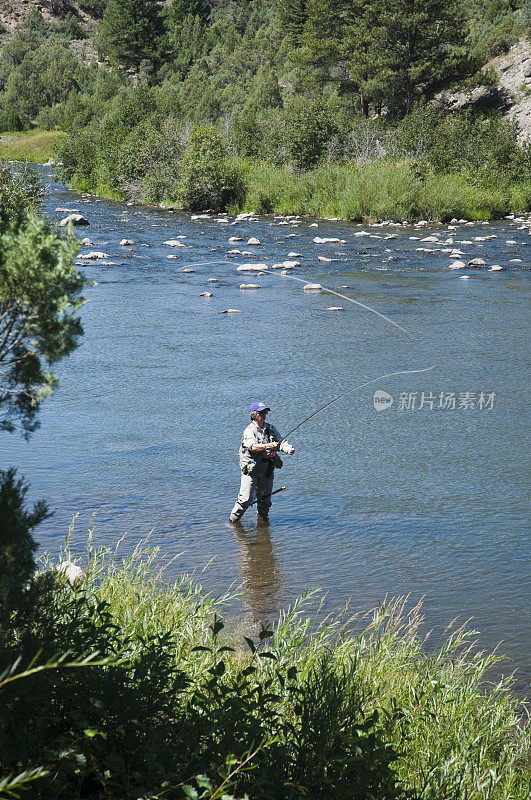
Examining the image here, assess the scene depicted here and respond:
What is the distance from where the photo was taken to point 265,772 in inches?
116

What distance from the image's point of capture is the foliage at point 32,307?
2.69 meters

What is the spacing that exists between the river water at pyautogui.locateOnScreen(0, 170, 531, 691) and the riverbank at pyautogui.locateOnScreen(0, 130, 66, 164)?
5249 centimetres

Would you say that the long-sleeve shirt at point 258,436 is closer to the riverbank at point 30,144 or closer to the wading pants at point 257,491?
the wading pants at point 257,491

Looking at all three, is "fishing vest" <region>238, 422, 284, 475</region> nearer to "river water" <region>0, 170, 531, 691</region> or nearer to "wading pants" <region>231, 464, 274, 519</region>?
"wading pants" <region>231, 464, 274, 519</region>

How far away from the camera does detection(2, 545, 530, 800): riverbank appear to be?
9.54 feet

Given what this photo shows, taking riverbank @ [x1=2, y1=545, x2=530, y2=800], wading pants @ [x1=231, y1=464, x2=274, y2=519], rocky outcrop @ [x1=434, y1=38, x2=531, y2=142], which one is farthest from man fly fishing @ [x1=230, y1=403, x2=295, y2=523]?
rocky outcrop @ [x1=434, y1=38, x2=531, y2=142]

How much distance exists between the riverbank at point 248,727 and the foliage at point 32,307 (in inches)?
32.7

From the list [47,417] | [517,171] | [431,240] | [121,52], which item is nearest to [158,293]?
[47,417]

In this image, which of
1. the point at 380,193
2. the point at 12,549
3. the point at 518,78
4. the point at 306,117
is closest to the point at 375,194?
the point at 380,193

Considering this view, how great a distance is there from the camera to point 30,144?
7525 centimetres

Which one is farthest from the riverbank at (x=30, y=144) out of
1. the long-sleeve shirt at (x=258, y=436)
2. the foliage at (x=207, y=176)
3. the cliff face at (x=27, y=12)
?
the cliff face at (x=27, y=12)

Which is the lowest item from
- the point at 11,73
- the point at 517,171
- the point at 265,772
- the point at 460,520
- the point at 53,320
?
the point at 460,520

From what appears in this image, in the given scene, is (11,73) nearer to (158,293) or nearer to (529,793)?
(158,293)

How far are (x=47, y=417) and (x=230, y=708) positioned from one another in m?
8.80
